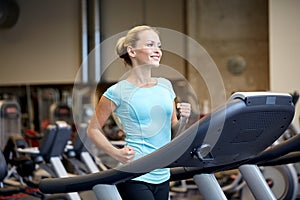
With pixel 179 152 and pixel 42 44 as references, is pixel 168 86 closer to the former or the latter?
pixel 179 152

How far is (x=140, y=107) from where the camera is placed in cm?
188

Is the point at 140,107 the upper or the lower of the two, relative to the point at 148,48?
lower

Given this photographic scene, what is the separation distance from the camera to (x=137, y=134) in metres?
1.93

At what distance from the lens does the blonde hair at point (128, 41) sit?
6.29ft

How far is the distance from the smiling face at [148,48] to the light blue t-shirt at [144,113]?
85mm

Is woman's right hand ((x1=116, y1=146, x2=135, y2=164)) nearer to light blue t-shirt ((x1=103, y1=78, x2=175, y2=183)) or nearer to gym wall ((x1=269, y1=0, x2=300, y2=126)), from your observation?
light blue t-shirt ((x1=103, y1=78, x2=175, y2=183))

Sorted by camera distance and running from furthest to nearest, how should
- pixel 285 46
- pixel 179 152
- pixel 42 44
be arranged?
pixel 42 44
pixel 285 46
pixel 179 152

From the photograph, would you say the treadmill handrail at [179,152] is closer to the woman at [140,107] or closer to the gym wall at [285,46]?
the woman at [140,107]

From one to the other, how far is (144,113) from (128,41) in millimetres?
261

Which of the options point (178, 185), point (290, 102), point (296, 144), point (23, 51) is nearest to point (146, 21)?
point (23, 51)

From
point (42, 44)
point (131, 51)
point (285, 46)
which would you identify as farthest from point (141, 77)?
point (42, 44)

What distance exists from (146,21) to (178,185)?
3706 mm

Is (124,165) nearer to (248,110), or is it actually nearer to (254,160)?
(248,110)

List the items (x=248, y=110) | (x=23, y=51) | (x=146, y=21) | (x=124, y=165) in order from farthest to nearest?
(x=23, y=51)
(x=146, y=21)
(x=124, y=165)
(x=248, y=110)
